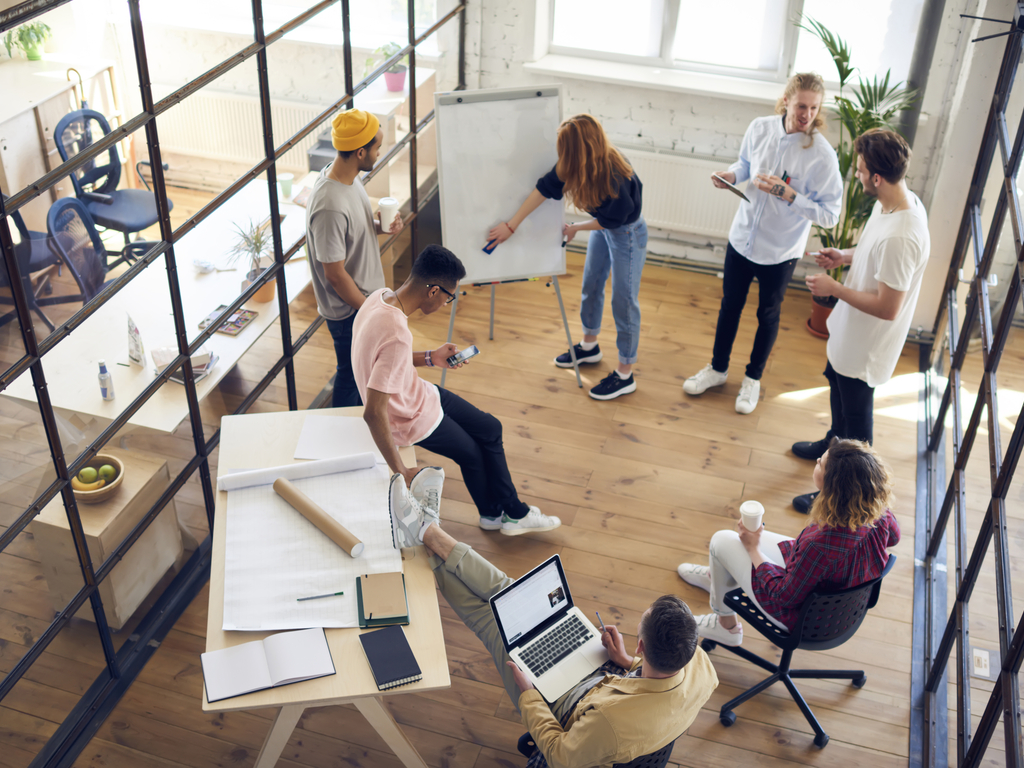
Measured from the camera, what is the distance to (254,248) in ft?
10.6

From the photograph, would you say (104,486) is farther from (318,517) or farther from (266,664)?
(266,664)

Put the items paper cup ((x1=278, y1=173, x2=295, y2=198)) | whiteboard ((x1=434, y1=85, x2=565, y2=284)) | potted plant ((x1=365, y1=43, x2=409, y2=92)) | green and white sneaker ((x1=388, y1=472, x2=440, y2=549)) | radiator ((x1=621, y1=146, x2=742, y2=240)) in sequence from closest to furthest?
green and white sneaker ((x1=388, y1=472, x2=440, y2=549)) → paper cup ((x1=278, y1=173, x2=295, y2=198)) → whiteboard ((x1=434, y1=85, x2=565, y2=284)) → potted plant ((x1=365, y1=43, x2=409, y2=92)) → radiator ((x1=621, y1=146, x2=742, y2=240))

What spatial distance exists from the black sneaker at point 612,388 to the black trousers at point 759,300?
0.46 metres

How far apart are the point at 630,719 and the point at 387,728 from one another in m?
0.70

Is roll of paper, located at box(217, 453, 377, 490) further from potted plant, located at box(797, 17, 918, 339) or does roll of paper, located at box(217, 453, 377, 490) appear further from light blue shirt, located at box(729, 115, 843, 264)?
potted plant, located at box(797, 17, 918, 339)

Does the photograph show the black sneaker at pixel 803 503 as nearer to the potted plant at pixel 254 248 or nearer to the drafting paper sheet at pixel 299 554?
the drafting paper sheet at pixel 299 554

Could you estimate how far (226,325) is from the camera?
3.16 metres

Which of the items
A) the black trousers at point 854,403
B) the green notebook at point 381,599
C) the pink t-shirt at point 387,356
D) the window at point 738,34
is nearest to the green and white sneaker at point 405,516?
the green notebook at point 381,599

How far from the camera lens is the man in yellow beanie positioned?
2.98 metres

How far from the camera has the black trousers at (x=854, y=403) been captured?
3352mm

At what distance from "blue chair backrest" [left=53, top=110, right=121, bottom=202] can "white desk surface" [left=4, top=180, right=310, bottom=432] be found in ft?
1.00

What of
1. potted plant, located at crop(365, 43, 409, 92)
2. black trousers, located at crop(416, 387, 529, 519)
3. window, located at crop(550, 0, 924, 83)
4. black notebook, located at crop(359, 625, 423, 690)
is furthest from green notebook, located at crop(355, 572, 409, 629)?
window, located at crop(550, 0, 924, 83)

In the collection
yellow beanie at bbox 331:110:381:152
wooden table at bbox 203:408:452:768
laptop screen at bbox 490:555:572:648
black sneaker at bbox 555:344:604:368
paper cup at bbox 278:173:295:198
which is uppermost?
yellow beanie at bbox 331:110:381:152

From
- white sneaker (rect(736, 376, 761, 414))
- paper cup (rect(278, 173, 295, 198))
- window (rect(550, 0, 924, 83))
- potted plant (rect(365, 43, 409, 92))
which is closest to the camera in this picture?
paper cup (rect(278, 173, 295, 198))
